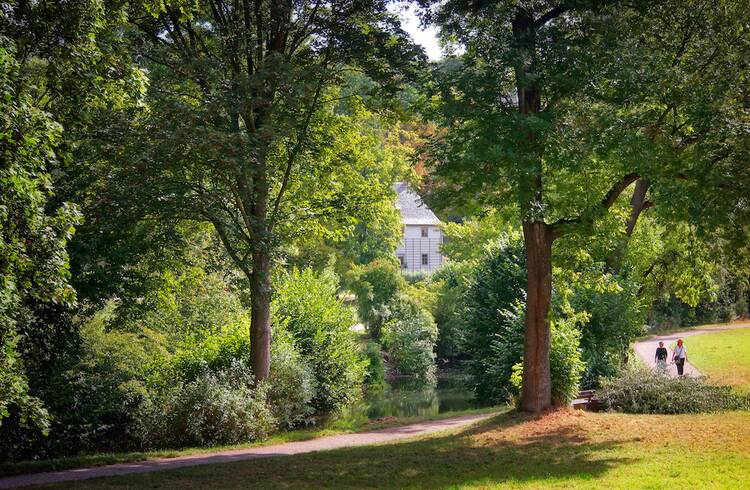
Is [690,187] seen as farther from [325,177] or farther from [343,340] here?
[343,340]

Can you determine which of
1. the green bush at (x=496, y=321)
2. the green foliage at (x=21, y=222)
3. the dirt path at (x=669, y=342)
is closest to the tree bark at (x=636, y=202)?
the green bush at (x=496, y=321)

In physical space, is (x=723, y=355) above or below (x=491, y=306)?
below

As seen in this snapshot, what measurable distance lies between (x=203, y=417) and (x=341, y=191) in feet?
21.9

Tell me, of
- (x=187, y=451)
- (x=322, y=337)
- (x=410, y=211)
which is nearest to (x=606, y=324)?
(x=322, y=337)

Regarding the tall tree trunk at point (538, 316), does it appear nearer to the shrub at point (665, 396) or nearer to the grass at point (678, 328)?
the shrub at point (665, 396)

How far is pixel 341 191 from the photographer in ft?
64.2

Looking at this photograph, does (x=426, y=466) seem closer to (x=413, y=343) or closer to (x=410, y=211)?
(x=413, y=343)

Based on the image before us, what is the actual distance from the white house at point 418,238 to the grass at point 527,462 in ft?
162

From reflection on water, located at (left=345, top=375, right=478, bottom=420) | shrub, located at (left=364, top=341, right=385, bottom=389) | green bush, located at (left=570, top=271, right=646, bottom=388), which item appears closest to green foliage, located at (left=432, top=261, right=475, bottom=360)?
reflection on water, located at (left=345, top=375, right=478, bottom=420)

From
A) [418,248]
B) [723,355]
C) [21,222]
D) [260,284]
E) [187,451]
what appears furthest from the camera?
[418,248]

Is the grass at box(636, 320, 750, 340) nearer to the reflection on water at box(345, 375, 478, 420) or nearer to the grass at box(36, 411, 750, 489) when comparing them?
the reflection on water at box(345, 375, 478, 420)

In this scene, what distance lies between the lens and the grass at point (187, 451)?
13640 mm

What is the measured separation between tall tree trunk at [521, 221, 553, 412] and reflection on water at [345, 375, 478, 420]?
22.6ft

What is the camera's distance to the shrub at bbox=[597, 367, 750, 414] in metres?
17.4
